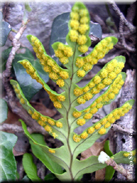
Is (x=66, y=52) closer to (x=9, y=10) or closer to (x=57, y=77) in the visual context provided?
(x=57, y=77)

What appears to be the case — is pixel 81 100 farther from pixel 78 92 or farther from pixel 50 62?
pixel 50 62

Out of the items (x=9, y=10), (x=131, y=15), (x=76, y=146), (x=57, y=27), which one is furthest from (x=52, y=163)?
(x=131, y=15)

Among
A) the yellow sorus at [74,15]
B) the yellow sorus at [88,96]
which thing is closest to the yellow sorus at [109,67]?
the yellow sorus at [88,96]

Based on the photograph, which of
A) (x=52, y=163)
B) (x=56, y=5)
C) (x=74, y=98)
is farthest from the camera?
(x=56, y=5)

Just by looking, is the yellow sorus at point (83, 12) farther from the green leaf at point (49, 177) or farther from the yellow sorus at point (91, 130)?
the green leaf at point (49, 177)

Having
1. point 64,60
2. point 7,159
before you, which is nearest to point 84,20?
point 64,60

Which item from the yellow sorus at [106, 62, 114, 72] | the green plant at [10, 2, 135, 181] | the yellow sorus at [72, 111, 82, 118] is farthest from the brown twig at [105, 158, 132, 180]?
the yellow sorus at [106, 62, 114, 72]
